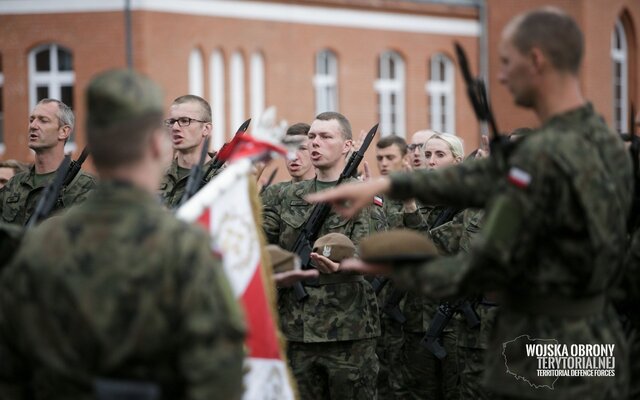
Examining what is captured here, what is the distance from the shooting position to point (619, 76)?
33.3m

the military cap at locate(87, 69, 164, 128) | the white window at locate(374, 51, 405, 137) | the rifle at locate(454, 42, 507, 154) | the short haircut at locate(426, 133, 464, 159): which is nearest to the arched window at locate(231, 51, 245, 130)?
Answer: the white window at locate(374, 51, 405, 137)

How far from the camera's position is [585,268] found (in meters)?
3.97

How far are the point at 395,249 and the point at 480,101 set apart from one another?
29.8 inches

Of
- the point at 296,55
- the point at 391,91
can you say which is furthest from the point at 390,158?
the point at 391,91

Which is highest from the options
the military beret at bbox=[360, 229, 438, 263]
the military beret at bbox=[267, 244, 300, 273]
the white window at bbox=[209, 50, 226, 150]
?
the white window at bbox=[209, 50, 226, 150]

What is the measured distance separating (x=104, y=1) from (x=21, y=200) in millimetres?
18909

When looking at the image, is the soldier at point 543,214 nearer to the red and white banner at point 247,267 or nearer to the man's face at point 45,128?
the red and white banner at point 247,267

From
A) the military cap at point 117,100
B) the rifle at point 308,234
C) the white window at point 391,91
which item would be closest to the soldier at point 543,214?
the military cap at point 117,100

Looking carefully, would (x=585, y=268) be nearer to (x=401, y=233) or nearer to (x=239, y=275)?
(x=401, y=233)

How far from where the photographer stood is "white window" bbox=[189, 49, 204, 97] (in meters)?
27.7

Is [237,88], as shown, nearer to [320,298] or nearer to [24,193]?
[24,193]

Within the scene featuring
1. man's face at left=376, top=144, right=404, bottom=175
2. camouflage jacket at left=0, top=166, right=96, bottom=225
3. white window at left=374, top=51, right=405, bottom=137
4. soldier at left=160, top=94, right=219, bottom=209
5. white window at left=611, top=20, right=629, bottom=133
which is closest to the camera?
soldier at left=160, top=94, right=219, bottom=209

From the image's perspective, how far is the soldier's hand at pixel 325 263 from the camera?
728cm

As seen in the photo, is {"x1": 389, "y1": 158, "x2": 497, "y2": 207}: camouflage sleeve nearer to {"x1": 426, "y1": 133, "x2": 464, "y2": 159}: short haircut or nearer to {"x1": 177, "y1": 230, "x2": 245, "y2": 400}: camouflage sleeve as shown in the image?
{"x1": 177, "y1": 230, "x2": 245, "y2": 400}: camouflage sleeve
